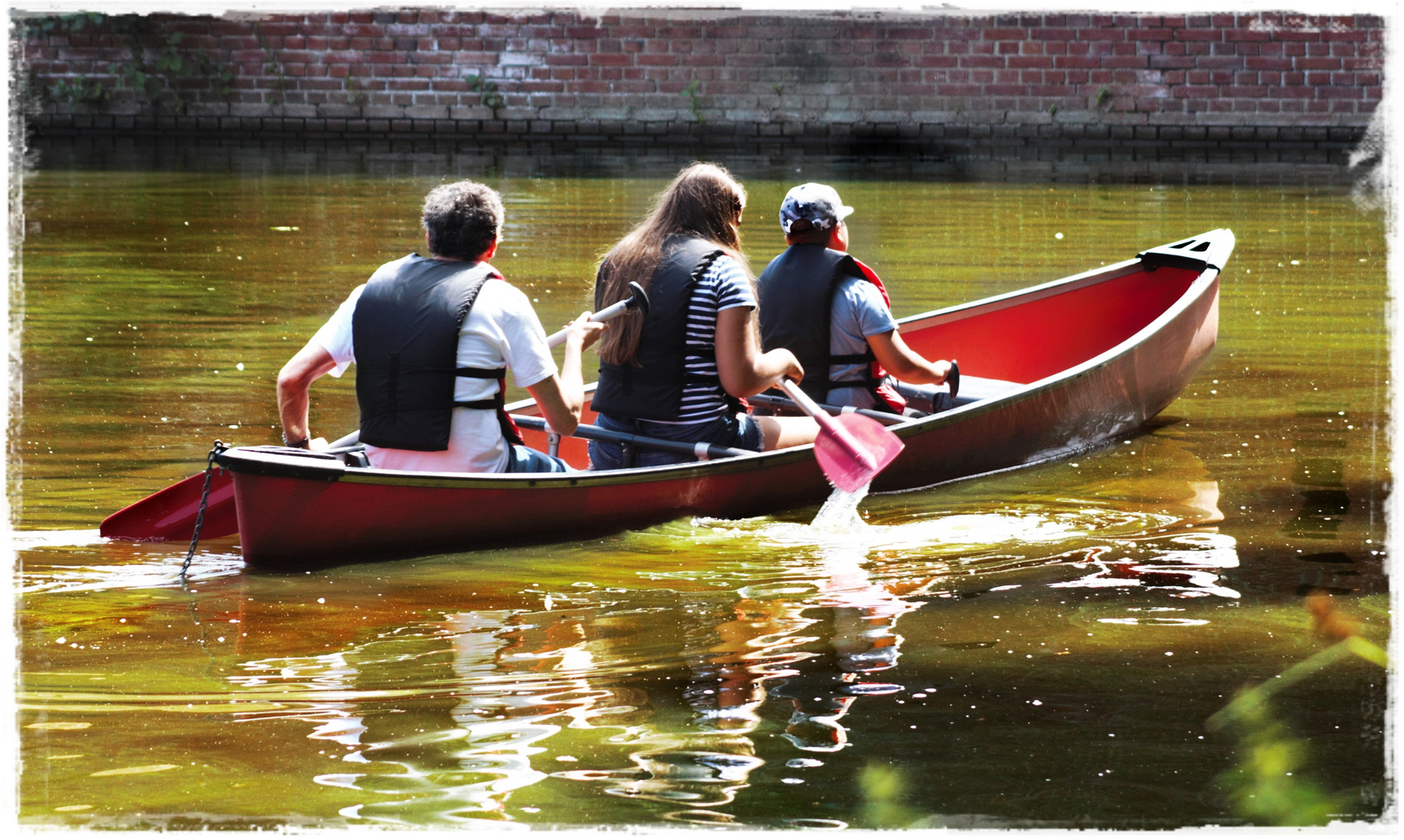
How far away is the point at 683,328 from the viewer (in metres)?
4.70

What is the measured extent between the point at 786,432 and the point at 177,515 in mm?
1843

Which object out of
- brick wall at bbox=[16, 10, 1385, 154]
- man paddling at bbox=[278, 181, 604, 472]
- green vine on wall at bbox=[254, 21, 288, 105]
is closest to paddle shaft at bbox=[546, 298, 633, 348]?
man paddling at bbox=[278, 181, 604, 472]

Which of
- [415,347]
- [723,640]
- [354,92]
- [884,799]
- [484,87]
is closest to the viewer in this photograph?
[884,799]

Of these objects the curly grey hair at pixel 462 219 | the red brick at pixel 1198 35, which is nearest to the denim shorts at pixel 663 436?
the curly grey hair at pixel 462 219

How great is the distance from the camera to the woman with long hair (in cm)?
463

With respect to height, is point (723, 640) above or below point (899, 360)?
below

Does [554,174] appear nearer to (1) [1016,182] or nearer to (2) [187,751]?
(1) [1016,182]

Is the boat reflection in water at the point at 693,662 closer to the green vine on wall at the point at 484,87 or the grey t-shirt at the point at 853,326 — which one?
the grey t-shirt at the point at 853,326

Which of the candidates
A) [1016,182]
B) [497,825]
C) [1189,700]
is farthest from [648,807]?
[1016,182]

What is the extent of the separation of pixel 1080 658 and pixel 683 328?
1540 mm

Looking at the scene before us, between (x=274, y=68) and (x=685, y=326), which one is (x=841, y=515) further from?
(x=274, y=68)

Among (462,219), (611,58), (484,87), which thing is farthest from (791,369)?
(484,87)

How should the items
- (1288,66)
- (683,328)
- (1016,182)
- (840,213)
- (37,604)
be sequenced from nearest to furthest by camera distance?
1. (37,604)
2. (683,328)
3. (840,213)
4. (1016,182)
5. (1288,66)

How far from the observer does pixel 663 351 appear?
475cm
